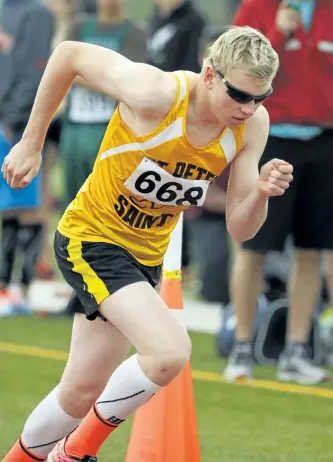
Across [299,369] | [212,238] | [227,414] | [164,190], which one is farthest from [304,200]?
[164,190]

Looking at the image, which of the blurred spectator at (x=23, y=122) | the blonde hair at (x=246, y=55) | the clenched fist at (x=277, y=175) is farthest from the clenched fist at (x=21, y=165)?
the blurred spectator at (x=23, y=122)

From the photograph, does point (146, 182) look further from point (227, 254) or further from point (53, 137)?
point (53, 137)

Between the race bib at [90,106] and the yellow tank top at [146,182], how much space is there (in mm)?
4027

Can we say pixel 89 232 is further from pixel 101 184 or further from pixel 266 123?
pixel 266 123

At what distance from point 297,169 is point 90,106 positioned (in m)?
2.22

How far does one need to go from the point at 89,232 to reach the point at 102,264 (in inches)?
6.5

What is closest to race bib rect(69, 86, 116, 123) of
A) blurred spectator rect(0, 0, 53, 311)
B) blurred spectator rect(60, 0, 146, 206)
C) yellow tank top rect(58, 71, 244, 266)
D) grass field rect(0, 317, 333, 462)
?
blurred spectator rect(60, 0, 146, 206)

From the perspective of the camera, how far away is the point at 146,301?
4.67m

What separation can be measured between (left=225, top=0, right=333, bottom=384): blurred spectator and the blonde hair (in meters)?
2.41

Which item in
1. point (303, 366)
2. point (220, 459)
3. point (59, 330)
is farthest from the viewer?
point (59, 330)

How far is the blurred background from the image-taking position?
664 centimetres

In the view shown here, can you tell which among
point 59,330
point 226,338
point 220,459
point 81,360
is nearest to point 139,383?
point 81,360

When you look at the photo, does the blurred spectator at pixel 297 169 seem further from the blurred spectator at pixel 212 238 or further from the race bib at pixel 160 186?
the race bib at pixel 160 186

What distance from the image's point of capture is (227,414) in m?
6.56
